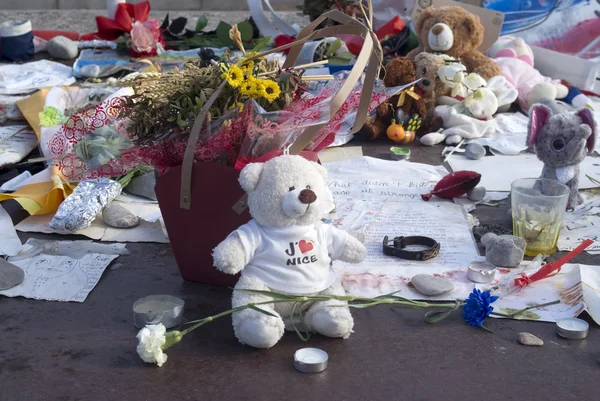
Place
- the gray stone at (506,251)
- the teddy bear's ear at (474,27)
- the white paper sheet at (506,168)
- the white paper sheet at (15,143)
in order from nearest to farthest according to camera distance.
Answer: the gray stone at (506,251), the white paper sheet at (506,168), the white paper sheet at (15,143), the teddy bear's ear at (474,27)

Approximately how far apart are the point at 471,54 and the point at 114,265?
209cm

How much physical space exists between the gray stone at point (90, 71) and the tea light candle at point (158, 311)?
2.43 metres

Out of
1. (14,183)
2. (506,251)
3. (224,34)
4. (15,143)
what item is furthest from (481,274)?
(224,34)

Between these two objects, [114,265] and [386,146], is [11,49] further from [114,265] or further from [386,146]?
[114,265]

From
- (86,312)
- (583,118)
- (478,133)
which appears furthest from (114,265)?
(478,133)

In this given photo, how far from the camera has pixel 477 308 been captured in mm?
1660

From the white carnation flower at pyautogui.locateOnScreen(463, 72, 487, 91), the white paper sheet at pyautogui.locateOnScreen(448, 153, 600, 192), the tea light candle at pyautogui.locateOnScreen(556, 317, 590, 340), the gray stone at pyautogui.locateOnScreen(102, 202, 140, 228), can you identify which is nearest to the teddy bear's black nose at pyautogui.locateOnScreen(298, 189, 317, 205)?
the tea light candle at pyautogui.locateOnScreen(556, 317, 590, 340)

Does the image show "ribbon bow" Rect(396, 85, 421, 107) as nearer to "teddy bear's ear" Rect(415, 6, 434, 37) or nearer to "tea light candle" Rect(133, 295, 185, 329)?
"teddy bear's ear" Rect(415, 6, 434, 37)

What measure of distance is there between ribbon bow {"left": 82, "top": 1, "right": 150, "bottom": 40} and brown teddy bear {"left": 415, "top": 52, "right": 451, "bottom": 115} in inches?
81.3

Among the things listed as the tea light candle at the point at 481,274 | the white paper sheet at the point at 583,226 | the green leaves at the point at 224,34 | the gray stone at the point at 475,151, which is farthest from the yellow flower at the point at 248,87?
the green leaves at the point at 224,34

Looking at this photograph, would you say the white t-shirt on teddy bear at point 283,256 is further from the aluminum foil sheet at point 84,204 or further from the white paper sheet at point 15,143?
the white paper sheet at point 15,143

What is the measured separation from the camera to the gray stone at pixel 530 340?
1598 mm

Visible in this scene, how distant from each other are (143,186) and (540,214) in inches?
49.8

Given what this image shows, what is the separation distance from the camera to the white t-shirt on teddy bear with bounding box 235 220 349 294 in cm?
158
